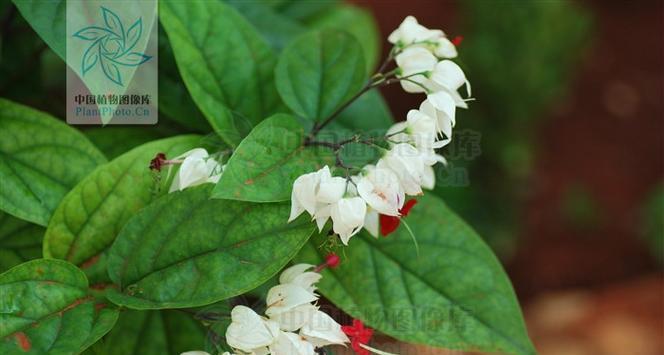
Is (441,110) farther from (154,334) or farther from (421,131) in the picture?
(154,334)

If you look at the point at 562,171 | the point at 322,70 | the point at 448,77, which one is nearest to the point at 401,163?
the point at 448,77

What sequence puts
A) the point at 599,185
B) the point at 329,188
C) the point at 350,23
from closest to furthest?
the point at 329,188
the point at 350,23
the point at 599,185

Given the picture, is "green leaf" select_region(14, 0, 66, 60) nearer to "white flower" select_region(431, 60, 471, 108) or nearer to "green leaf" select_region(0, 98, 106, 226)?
"green leaf" select_region(0, 98, 106, 226)

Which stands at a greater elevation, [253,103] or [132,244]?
[253,103]

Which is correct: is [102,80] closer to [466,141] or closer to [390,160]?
[390,160]

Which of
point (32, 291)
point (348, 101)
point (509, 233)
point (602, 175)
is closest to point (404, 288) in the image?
point (348, 101)

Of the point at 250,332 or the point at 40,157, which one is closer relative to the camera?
the point at 250,332

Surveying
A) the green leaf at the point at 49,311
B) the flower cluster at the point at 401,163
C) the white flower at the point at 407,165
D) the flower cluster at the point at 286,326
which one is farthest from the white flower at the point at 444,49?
the green leaf at the point at 49,311
